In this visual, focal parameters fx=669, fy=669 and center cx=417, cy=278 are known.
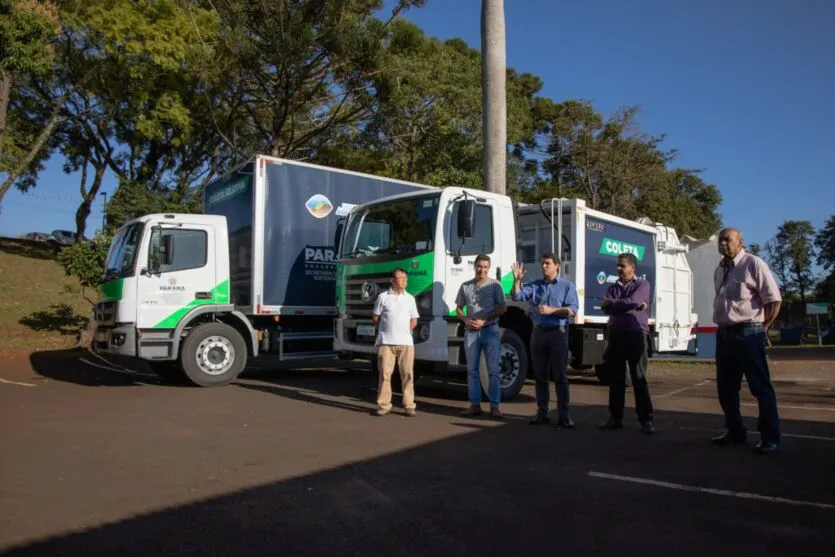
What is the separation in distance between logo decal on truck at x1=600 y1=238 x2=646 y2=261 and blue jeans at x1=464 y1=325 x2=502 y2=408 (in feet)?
12.9

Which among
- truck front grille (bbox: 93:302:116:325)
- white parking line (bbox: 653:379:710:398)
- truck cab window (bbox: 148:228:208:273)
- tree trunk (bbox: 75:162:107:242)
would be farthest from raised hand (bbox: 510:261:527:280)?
tree trunk (bbox: 75:162:107:242)

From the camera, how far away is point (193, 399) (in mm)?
9008

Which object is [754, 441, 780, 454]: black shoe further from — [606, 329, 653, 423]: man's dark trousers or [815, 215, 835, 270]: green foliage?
[815, 215, 835, 270]: green foliage

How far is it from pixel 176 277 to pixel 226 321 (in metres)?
1.08

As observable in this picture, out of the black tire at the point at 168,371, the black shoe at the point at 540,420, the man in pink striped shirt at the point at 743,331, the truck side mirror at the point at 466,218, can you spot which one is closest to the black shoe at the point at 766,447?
the man in pink striped shirt at the point at 743,331

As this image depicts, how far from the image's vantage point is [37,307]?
65.3 feet

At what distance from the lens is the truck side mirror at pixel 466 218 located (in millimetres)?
8180

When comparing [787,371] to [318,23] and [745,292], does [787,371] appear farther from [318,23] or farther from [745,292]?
[318,23]

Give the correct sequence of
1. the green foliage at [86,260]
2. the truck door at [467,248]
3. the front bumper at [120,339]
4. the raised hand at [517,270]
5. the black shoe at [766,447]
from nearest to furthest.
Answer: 1. the black shoe at [766,447]
2. the raised hand at [517,270]
3. the truck door at [467,248]
4. the front bumper at [120,339]
5. the green foliage at [86,260]

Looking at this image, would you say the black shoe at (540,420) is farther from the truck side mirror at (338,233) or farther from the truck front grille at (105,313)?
the truck front grille at (105,313)

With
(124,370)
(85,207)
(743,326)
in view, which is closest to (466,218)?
(743,326)

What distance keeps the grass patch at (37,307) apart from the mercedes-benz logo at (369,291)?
11095mm

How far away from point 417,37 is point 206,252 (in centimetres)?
1532

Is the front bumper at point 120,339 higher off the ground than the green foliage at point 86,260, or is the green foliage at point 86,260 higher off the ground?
the green foliage at point 86,260
